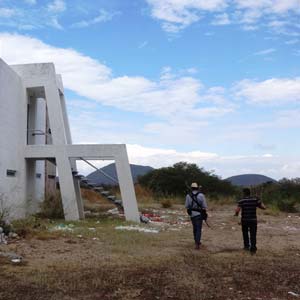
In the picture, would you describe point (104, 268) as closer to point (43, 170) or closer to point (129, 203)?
point (129, 203)

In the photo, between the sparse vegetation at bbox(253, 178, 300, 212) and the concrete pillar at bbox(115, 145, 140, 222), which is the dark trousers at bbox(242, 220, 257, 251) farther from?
the sparse vegetation at bbox(253, 178, 300, 212)

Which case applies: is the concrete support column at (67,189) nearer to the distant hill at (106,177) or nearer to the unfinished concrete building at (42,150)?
the unfinished concrete building at (42,150)

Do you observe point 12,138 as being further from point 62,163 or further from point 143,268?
point 143,268

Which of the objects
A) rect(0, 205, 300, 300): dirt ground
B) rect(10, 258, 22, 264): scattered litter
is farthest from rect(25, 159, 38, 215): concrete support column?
rect(10, 258, 22, 264): scattered litter

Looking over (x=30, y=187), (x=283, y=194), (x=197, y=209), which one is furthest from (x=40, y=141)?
(x=283, y=194)

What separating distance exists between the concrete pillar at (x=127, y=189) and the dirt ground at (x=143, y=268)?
4486 mm

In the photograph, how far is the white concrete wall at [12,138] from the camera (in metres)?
18.4

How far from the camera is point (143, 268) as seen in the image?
998 centimetres

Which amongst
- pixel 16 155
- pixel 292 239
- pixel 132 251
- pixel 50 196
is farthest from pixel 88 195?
pixel 132 251

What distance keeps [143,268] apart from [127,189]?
10542 millimetres

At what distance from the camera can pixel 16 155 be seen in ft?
65.6

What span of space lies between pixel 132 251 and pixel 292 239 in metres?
6.64

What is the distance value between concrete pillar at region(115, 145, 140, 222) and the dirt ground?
449 cm

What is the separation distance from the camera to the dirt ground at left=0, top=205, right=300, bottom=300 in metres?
8.08
